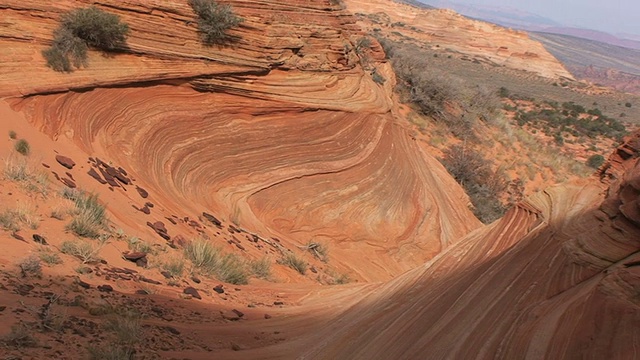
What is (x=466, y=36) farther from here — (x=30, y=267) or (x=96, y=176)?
(x=30, y=267)

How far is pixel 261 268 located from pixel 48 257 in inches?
135

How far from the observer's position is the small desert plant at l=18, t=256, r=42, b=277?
4859 mm

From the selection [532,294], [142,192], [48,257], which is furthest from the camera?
[142,192]

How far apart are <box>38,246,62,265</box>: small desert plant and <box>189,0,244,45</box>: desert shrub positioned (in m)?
6.64

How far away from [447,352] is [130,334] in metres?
2.70

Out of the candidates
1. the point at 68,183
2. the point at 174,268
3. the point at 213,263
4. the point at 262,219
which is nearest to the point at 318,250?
the point at 262,219

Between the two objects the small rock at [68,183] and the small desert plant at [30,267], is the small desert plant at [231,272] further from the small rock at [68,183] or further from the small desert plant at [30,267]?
the small desert plant at [30,267]

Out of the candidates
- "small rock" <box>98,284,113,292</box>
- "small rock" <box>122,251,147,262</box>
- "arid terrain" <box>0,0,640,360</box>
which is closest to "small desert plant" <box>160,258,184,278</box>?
"arid terrain" <box>0,0,640,360</box>

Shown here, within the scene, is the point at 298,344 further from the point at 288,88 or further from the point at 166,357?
the point at 288,88

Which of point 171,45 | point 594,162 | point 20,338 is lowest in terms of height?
point 594,162

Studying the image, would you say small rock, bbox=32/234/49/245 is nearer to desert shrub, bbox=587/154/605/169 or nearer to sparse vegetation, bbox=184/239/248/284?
sparse vegetation, bbox=184/239/248/284

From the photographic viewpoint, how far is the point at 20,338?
377cm

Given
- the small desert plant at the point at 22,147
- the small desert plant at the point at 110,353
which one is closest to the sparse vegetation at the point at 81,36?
the small desert plant at the point at 22,147

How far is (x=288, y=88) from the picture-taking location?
482 inches
